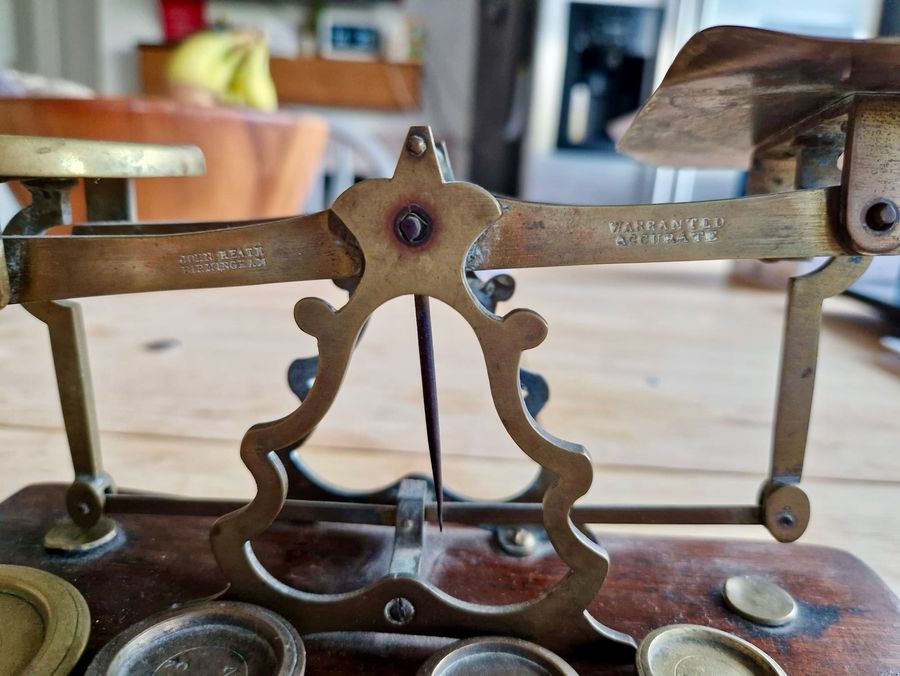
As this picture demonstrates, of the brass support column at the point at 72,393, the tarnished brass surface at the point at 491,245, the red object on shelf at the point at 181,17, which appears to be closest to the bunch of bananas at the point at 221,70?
the red object on shelf at the point at 181,17

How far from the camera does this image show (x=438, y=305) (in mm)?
1610

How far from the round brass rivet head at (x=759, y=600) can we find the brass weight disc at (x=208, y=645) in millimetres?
282

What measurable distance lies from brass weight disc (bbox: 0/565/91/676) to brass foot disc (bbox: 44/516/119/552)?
49 millimetres

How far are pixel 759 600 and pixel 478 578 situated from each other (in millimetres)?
187

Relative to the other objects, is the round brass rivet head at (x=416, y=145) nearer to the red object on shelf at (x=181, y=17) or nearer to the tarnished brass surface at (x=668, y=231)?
the tarnished brass surface at (x=668, y=231)

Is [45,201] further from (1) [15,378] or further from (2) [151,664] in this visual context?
(1) [15,378]

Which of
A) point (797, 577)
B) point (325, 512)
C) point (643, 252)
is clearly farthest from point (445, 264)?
point (797, 577)

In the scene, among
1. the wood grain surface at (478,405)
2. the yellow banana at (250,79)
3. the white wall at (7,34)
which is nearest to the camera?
the wood grain surface at (478,405)

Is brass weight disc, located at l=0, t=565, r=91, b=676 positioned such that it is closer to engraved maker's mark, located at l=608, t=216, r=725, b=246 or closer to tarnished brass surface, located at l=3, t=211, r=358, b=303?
tarnished brass surface, located at l=3, t=211, r=358, b=303

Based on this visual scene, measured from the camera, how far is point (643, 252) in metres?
0.40

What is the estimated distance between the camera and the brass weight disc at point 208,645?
383 mm

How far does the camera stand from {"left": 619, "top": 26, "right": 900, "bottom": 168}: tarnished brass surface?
1.16 ft

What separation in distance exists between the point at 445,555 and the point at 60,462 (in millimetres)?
473

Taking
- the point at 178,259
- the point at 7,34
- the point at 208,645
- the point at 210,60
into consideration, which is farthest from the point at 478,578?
the point at 7,34
